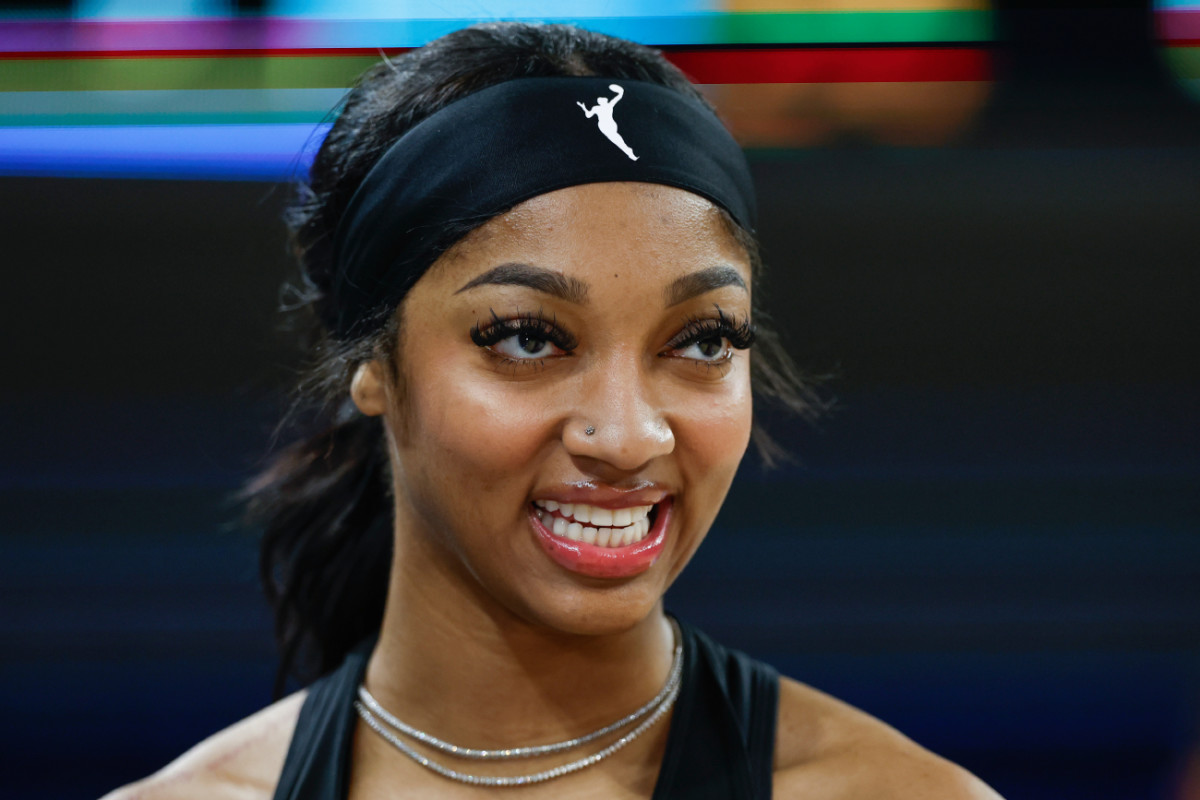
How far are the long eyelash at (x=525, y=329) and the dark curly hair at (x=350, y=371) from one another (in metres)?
0.14

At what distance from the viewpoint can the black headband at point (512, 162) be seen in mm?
1548

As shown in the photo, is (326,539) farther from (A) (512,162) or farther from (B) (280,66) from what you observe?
(B) (280,66)

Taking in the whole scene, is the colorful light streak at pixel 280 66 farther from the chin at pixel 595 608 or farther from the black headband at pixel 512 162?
the chin at pixel 595 608

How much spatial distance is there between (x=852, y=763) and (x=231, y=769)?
98cm

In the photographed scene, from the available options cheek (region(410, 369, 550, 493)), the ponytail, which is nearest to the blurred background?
the ponytail

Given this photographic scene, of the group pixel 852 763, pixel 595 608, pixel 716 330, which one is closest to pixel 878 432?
pixel 852 763

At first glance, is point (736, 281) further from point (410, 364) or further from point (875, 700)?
point (875, 700)

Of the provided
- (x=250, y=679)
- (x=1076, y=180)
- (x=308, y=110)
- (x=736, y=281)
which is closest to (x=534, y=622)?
(x=736, y=281)

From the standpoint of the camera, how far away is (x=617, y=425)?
4.75 ft

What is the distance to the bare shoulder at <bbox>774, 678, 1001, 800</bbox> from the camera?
1.63 meters

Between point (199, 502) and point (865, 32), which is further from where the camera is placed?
point (199, 502)

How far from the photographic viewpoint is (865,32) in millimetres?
2820

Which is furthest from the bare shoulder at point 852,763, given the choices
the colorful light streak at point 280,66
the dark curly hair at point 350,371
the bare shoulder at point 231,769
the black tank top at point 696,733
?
the colorful light streak at point 280,66

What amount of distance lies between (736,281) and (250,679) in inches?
84.8
